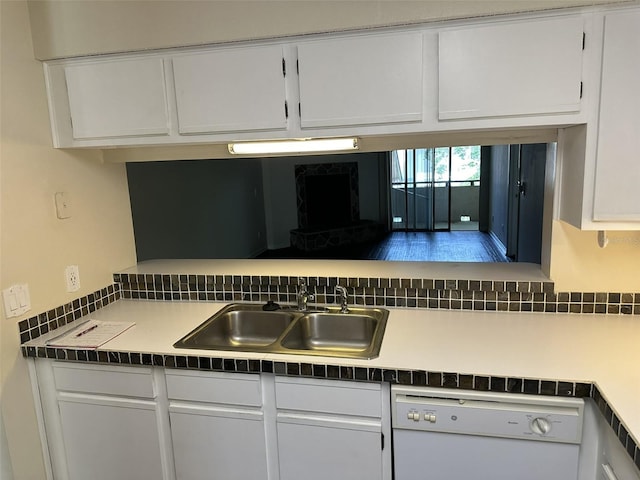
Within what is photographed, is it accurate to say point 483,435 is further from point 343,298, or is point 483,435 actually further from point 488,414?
point 343,298

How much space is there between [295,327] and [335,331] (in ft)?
0.66

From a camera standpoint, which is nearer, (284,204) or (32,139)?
(32,139)

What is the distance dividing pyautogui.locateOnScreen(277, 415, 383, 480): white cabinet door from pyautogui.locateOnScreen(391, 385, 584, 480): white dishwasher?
9 cm

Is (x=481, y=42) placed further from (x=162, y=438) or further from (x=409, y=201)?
(x=409, y=201)

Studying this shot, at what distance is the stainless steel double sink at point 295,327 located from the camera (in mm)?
1901

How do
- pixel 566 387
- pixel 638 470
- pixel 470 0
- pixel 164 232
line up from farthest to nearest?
pixel 164 232, pixel 470 0, pixel 566 387, pixel 638 470

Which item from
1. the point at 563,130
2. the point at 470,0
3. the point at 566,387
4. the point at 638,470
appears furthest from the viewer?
the point at 563,130

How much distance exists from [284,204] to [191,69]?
22.3ft

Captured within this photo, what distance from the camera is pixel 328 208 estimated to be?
28.5 feet

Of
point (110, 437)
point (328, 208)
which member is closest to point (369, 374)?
point (110, 437)

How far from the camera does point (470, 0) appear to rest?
4.74ft

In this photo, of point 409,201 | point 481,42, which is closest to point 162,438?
point 481,42

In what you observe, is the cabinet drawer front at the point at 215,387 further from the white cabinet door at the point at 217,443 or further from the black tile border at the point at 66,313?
the black tile border at the point at 66,313

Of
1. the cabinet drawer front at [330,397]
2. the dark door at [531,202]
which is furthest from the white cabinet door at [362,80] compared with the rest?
the dark door at [531,202]
